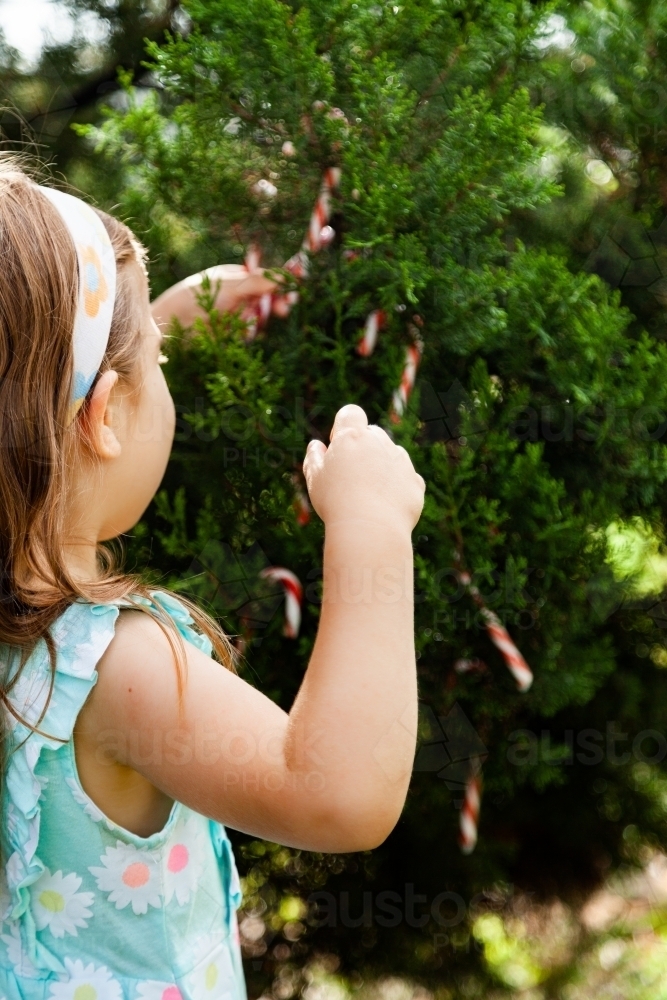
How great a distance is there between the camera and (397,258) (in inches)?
79.3

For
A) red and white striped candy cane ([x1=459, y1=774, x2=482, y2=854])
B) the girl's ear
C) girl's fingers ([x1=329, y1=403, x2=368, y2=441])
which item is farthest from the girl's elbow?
red and white striped candy cane ([x1=459, y1=774, x2=482, y2=854])

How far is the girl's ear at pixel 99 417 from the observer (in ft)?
5.36

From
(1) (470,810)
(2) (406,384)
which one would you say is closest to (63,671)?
(2) (406,384)

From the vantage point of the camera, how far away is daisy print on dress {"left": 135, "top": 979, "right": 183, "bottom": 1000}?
1.60 metres

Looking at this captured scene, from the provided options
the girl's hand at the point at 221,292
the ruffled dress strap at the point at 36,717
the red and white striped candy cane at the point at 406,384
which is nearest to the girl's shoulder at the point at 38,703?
the ruffled dress strap at the point at 36,717

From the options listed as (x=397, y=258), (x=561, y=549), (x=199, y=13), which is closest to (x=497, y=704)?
(x=561, y=549)

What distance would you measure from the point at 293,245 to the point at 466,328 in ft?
1.56

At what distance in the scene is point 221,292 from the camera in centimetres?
226

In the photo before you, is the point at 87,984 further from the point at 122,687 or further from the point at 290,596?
the point at 290,596

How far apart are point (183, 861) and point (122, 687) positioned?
1.32ft

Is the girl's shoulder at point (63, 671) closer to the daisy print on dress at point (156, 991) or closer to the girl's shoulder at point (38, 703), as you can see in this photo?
the girl's shoulder at point (38, 703)

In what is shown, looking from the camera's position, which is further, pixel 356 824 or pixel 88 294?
pixel 88 294

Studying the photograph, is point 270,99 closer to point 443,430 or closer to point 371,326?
point 371,326

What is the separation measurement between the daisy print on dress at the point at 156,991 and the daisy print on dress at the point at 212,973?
28 millimetres
